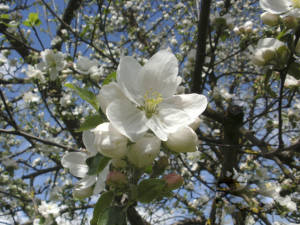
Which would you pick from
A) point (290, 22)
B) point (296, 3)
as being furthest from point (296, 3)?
point (290, 22)

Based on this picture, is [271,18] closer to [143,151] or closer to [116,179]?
[143,151]

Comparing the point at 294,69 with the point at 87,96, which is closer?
the point at 87,96

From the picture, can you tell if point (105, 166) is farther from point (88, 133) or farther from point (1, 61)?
point (1, 61)

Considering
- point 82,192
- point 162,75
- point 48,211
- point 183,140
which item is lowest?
point 48,211

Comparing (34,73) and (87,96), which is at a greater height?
(87,96)

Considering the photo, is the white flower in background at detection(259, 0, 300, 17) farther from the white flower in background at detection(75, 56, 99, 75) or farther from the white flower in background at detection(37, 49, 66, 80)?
the white flower in background at detection(37, 49, 66, 80)

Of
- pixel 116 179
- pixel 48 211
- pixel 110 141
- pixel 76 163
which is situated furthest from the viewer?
pixel 48 211
